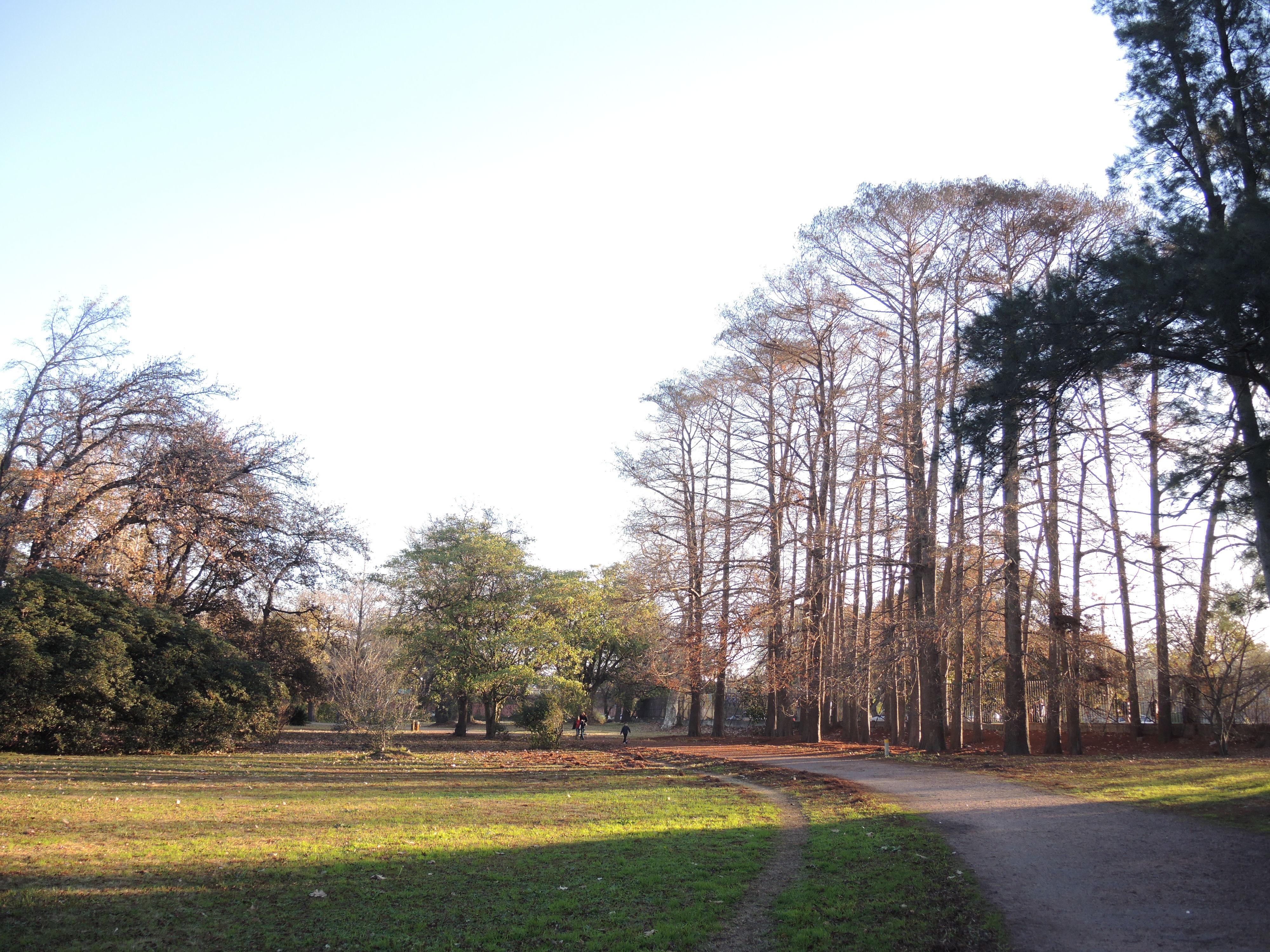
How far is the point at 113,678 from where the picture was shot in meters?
17.3

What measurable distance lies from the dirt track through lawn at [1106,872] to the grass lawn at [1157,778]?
0.64 m

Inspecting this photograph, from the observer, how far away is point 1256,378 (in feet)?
27.1

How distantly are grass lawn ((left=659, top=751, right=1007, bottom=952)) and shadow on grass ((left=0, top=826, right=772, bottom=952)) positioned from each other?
2.09 feet

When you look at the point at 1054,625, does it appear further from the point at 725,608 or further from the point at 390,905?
the point at 390,905

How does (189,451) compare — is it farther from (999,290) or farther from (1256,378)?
(1256,378)

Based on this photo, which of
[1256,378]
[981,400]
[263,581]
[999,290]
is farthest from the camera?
[263,581]

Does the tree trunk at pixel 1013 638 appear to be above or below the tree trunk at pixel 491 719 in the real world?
above

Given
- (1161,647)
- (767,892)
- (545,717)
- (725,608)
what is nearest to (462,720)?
(545,717)

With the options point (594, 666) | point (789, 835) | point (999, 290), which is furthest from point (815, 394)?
point (594, 666)

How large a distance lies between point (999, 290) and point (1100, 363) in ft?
40.0

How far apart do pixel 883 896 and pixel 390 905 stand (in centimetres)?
401

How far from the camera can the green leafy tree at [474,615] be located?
1107 inches

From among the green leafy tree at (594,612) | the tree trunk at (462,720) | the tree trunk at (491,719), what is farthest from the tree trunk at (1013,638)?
the tree trunk at (462,720)

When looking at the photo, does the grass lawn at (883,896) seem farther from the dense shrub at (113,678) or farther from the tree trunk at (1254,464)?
the dense shrub at (113,678)
